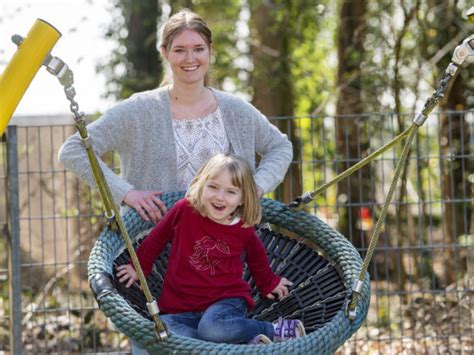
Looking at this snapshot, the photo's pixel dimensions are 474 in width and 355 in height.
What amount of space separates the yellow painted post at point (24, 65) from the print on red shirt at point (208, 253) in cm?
90

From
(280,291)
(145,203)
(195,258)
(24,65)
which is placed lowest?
(280,291)

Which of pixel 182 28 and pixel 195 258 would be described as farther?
pixel 182 28

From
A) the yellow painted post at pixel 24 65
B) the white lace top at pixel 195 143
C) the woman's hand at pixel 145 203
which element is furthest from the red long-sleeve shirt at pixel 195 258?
the yellow painted post at pixel 24 65

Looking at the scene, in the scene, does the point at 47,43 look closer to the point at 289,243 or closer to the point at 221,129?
the point at 221,129

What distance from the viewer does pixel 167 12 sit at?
7855 mm

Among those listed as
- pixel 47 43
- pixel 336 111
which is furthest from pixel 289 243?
pixel 336 111

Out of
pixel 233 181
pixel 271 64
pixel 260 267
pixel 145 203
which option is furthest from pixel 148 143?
pixel 271 64

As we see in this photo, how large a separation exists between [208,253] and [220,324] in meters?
0.23

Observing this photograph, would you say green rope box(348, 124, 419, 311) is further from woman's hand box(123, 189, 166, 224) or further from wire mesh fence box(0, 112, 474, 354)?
wire mesh fence box(0, 112, 474, 354)

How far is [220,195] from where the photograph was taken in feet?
9.66

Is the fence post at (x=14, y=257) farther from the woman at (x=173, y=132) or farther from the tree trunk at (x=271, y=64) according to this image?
the tree trunk at (x=271, y=64)

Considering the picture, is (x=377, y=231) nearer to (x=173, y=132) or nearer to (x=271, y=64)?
(x=173, y=132)

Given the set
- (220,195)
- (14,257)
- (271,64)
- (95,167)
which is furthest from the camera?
(271,64)

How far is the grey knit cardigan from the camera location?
3195 mm
